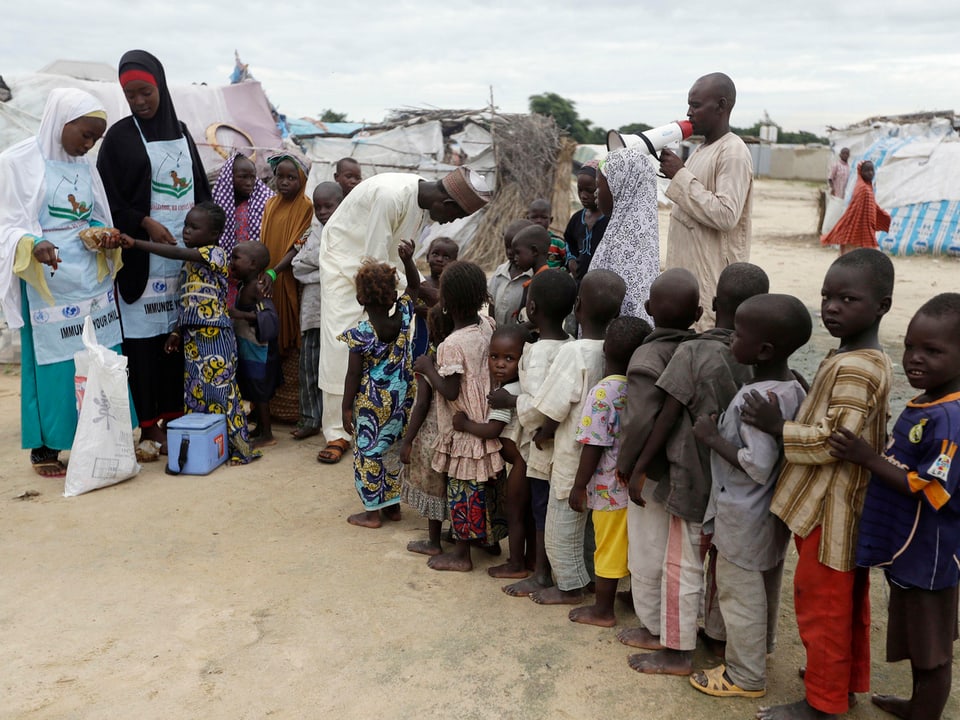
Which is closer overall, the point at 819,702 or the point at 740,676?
the point at 819,702

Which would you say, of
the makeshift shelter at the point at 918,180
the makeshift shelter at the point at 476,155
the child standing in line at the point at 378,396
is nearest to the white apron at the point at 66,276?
the child standing in line at the point at 378,396

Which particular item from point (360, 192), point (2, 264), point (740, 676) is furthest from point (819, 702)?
point (2, 264)

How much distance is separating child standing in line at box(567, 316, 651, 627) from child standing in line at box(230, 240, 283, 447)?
271cm

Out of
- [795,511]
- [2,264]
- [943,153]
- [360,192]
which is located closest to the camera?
[795,511]

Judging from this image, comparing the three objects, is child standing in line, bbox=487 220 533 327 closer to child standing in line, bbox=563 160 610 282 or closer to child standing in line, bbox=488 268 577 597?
child standing in line, bbox=563 160 610 282

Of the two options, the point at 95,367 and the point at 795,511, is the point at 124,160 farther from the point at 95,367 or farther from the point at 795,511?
the point at 795,511

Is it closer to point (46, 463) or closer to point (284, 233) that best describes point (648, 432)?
point (284, 233)

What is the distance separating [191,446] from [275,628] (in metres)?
1.92

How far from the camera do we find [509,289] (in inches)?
168

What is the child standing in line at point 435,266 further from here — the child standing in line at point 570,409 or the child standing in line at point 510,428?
the child standing in line at point 570,409

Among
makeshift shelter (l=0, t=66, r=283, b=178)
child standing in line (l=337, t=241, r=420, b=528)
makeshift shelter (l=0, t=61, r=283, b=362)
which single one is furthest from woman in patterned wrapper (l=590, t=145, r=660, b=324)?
makeshift shelter (l=0, t=66, r=283, b=178)

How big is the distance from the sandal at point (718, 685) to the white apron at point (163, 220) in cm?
370

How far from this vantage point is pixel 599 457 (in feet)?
9.52

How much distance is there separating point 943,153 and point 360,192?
14435 millimetres
